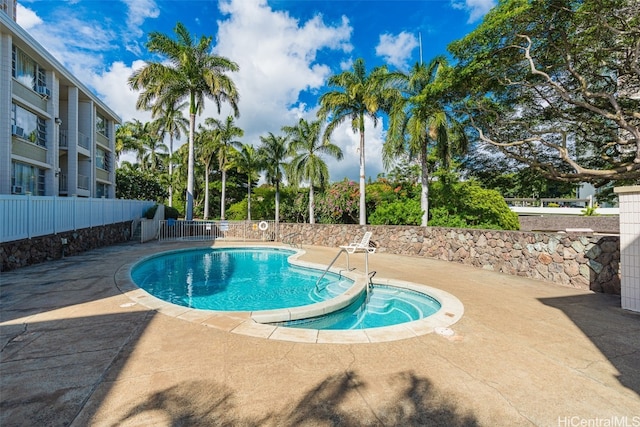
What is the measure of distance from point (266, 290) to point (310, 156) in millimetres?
15152

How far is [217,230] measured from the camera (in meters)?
17.7

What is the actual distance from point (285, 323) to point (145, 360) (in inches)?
86.1

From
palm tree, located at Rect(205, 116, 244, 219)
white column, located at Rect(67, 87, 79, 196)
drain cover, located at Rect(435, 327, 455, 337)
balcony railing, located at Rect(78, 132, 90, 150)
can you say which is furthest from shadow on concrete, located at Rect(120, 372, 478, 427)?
palm tree, located at Rect(205, 116, 244, 219)

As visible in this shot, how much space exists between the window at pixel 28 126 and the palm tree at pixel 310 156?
14.5 m

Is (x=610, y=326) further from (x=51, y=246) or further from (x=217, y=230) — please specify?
(x=217, y=230)

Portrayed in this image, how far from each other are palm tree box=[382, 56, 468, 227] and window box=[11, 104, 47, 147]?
17407mm

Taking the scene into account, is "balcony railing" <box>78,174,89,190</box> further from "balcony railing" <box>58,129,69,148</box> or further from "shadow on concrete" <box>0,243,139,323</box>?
→ "shadow on concrete" <box>0,243,139,323</box>

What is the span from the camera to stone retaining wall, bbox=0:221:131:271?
7.27 meters

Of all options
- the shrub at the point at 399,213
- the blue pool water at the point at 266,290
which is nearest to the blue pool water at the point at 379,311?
the blue pool water at the point at 266,290

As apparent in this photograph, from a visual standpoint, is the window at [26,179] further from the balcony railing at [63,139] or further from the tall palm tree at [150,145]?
the tall palm tree at [150,145]

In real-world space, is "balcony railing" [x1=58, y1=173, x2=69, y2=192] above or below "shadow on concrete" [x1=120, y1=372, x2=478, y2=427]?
above

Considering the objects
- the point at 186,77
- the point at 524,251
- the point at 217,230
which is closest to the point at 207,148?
the point at 186,77

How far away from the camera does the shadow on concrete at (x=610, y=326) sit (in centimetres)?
297

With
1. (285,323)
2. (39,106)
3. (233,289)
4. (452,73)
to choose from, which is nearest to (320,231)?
(233,289)
